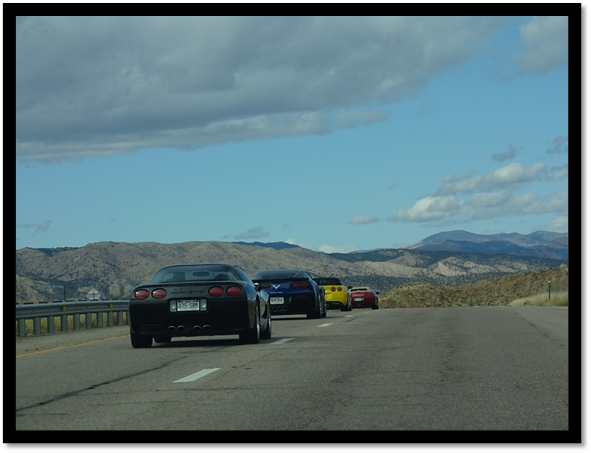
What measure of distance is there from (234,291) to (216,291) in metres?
0.30

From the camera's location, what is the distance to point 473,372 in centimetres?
1153

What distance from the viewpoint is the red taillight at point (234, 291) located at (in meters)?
16.0

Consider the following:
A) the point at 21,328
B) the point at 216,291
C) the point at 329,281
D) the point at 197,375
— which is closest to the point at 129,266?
the point at 329,281

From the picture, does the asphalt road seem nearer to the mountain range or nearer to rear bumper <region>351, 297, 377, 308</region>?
rear bumper <region>351, 297, 377, 308</region>

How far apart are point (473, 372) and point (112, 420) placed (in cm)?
497

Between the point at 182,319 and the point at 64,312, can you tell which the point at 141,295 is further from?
the point at 64,312

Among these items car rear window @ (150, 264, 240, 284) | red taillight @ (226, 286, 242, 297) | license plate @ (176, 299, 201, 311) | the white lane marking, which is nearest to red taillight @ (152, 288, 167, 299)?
license plate @ (176, 299, 201, 311)

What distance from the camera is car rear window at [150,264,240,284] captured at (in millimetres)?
16562

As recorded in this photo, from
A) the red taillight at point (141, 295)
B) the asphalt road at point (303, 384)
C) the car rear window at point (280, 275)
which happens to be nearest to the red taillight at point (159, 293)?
the red taillight at point (141, 295)

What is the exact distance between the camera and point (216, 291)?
15969mm

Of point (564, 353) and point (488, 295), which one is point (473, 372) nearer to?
point (564, 353)

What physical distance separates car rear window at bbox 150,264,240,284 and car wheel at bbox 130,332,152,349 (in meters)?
0.96

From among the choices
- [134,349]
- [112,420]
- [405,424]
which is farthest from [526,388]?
[134,349]

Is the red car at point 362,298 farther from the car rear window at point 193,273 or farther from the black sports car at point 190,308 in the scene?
the black sports car at point 190,308
